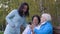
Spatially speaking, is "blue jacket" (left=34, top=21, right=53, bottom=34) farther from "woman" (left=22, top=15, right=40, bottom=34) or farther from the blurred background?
the blurred background

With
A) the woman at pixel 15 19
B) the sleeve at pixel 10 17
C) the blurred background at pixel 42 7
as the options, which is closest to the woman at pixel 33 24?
the woman at pixel 15 19

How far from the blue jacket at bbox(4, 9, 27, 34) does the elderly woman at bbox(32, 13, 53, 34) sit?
496 millimetres

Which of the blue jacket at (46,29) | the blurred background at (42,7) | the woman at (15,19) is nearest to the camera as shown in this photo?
the blue jacket at (46,29)

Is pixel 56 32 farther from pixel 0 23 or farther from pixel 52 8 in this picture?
pixel 0 23

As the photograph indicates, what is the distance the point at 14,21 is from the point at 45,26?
0.77 m

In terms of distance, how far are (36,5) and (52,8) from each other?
0.97m

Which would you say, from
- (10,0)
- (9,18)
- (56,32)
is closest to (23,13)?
(9,18)

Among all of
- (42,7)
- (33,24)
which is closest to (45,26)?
(33,24)

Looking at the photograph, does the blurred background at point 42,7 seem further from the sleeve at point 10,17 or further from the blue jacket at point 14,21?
the sleeve at point 10,17

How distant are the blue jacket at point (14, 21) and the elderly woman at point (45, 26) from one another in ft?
1.63

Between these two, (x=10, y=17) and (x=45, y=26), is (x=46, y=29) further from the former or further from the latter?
(x=10, y=17)

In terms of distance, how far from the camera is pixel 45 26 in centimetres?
580

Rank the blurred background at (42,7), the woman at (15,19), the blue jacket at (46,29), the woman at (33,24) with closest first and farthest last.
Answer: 1. the blue jacket at (46,29)
2. the woman at (33,24)
3. the woman at (15,19)
4. the blurred background at (42,7)

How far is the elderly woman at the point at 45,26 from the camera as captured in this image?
575 centimetres
